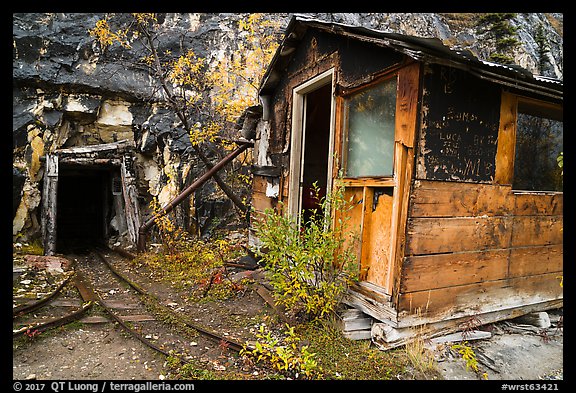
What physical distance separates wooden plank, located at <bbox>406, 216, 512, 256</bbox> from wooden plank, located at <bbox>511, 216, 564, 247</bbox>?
0.19m

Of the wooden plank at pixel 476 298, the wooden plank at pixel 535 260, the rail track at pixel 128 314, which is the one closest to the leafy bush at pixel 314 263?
the wooden plank at pixel 476 298

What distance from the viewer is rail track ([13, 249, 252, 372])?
4.68 meters

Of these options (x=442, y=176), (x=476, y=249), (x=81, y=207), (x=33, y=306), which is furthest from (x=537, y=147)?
(x=81, y=207)

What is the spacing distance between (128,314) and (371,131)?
4.77 metres

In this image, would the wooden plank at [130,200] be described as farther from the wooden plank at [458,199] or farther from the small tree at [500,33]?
the small tree at [500,33]

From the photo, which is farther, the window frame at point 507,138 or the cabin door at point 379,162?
the window frame at point 507,138

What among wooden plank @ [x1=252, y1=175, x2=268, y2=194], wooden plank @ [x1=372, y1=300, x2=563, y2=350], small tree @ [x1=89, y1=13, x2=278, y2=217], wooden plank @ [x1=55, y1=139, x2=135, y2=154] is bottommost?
wooden plank @ [x1=372, y1=300, x2=563, y2=350]

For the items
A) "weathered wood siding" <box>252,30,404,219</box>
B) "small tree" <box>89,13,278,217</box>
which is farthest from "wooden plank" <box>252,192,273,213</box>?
"small tree" <box>89,13,278,217</box>

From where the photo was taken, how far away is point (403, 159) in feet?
13.8

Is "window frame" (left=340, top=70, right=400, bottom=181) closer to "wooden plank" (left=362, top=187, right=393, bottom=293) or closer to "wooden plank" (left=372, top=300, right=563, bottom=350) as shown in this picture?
"wooden plank" (left=362, top=187, right=393, bottom=293)

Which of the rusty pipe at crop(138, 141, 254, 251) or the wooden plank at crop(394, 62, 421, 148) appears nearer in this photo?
the wooden plank at crop(394, 62, 421, 148)

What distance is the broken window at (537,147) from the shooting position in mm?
5070

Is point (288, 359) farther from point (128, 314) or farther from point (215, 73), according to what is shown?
point (215, 73)

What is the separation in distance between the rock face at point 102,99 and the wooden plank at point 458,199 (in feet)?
23.4
